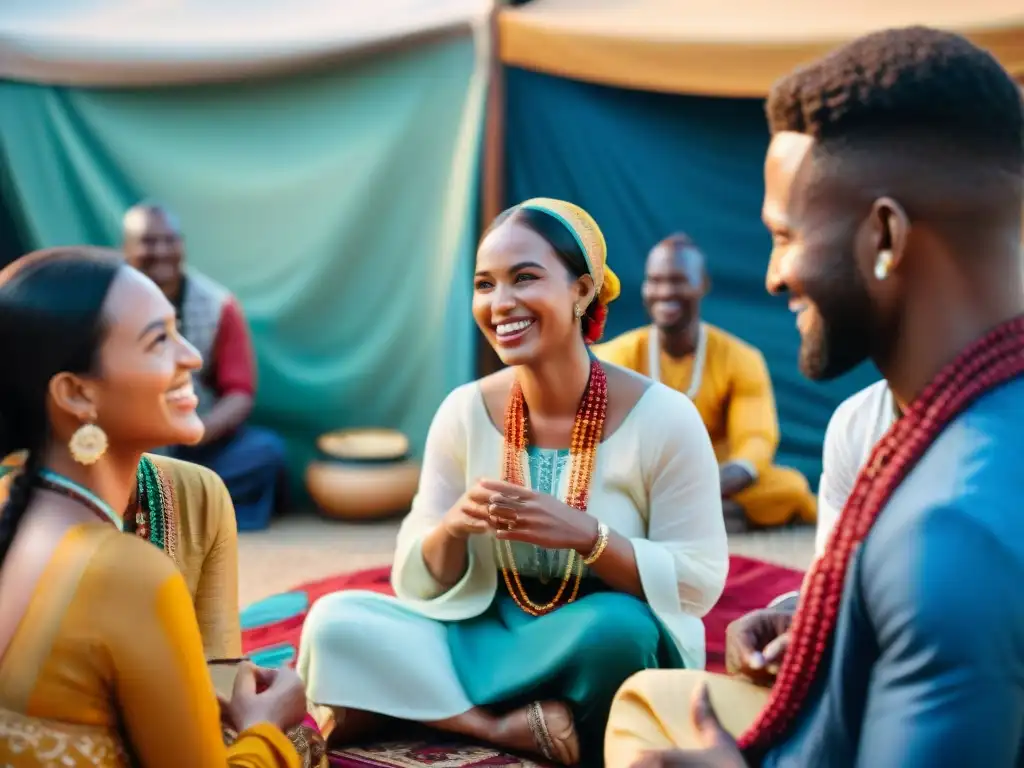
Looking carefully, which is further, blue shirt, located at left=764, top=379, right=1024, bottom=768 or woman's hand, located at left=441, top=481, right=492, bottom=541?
woman's hand, located at left=441, top=481, right=492, bottom=541

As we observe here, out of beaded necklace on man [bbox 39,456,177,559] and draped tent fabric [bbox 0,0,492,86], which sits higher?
draped tent fabric [bbox 0,0,492,86]

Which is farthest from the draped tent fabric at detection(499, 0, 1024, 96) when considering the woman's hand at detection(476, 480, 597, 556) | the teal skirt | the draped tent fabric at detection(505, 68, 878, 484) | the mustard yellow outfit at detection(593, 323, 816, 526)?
the woman's hand at detection(476, 480, 597, 556)

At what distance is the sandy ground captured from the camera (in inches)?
219

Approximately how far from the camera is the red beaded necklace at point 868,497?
5.47 feet

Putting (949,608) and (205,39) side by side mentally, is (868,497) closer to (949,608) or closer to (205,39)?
(949,608)

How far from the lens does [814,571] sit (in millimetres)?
1831

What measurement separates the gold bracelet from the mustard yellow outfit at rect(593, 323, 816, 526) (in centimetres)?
342

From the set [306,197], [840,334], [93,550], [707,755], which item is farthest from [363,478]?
[840,334]

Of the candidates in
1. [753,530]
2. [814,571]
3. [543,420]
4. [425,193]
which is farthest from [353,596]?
[425,193]

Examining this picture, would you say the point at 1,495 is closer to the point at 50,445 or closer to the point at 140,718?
the point at 50,445

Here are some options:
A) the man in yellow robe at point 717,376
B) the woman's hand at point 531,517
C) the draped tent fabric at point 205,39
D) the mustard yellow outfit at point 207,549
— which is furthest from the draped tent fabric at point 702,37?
the mustard yellow outfit at point 207,549

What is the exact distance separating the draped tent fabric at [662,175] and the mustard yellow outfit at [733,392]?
40.2 inches

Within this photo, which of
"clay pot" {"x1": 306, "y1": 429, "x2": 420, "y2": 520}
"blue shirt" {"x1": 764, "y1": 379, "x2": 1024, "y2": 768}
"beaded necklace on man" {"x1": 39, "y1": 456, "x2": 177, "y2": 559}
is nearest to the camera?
"blue shirt" {"x1": 764, "y1": 379, "x2": 1024, "y2": 768}

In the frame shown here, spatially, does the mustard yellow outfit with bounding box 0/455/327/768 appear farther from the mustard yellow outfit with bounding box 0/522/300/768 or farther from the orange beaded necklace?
the orange beaded necklace
